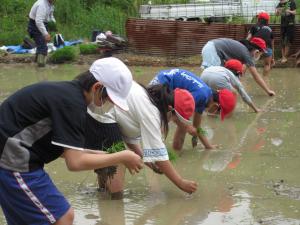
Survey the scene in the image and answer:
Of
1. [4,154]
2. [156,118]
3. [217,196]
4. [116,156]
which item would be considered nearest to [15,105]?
[4,154]

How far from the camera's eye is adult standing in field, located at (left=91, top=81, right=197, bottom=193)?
4277mm

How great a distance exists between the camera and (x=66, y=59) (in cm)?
1308

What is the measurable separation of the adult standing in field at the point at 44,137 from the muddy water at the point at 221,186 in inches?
51.7

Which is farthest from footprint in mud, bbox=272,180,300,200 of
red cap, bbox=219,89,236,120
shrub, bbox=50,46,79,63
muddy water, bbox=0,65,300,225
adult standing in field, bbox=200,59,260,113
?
shrub, bbox=50,46,79,63

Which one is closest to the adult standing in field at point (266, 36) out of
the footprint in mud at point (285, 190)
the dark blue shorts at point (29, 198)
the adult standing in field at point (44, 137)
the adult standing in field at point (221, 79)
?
the adult standing in field at point (221, 79)

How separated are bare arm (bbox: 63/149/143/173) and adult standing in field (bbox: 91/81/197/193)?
3.71 feet

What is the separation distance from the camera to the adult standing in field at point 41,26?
12383 mm

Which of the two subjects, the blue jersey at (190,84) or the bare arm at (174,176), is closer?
the bare arm at (174,176)

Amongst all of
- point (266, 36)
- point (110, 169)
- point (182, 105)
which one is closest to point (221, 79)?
point (182, 105)

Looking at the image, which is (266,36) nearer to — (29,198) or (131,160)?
(131,160)

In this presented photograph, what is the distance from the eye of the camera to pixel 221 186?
5.05 metres

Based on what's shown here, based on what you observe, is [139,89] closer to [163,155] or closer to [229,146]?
[163,155]

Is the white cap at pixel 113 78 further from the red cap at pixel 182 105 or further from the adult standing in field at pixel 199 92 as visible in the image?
the adult standing in field at pixel 199 92

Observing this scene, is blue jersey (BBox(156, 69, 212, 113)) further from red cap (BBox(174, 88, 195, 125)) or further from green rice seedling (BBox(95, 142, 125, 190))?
green rice seedling (BBox(95, 142, 125, 190))
